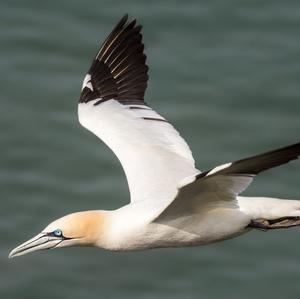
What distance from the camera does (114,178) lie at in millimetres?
15414

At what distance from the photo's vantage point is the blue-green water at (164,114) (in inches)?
566

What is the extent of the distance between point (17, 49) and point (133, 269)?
3855mm

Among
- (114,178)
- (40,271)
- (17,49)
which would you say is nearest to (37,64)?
(17,49)

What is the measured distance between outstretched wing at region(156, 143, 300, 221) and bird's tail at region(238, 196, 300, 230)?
22 cm

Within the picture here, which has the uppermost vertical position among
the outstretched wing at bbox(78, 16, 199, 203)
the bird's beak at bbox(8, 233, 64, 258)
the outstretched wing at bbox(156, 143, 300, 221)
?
the outstretched wing at bbox(78, 16, 199, 203)

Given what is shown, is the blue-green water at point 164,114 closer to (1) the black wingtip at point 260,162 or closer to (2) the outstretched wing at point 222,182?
(2) the outstretched wing at point 222,182

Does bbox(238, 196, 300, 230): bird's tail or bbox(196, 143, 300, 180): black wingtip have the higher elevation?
bbox(196, 143, 300, 180): black wingtip

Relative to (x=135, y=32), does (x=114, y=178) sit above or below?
below

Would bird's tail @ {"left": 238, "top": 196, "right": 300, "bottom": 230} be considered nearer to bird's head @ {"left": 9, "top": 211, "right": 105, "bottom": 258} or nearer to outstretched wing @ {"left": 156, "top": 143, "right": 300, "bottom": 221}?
outstretched wing @ {"left": 156, "top": 143, "right": 300, "bottom": 221}

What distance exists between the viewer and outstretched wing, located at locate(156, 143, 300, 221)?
411 inches

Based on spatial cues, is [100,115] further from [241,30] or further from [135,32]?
[241,30]

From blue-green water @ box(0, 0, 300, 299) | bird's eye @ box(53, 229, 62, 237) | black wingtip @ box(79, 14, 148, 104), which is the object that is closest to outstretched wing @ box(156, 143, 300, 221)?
bird's eye @ box(53, 229, 62, 237)

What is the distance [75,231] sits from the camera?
1180 cm

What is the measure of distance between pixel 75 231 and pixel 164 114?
4516 mm
